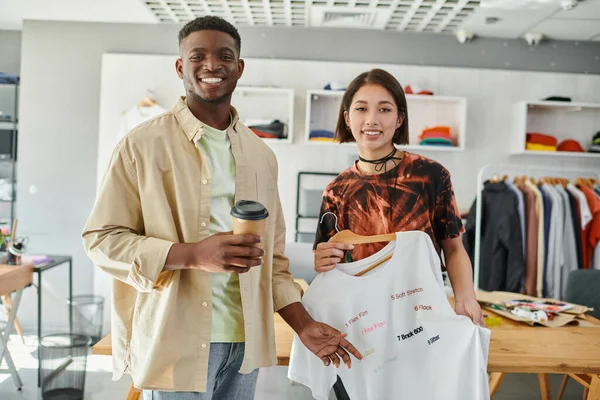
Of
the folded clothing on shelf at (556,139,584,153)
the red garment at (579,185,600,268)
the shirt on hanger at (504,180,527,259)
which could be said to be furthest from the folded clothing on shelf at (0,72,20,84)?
the red garment at (579,185,600,268)

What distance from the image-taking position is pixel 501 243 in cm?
429

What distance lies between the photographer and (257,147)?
1.41 m

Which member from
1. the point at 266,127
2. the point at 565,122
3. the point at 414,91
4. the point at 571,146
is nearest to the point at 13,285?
the point at 266,127

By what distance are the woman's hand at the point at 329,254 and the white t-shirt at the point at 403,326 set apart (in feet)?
0.12

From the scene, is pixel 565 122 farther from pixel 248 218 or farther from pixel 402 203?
pixel 248 218

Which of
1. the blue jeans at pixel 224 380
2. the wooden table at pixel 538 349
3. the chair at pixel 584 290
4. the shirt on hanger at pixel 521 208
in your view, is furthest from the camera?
the shirt on hanger at pixel 521 208

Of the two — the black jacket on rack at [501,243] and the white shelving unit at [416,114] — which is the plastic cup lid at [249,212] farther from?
the white shelving unit at [416,114]

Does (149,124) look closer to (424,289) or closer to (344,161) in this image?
(424,289)

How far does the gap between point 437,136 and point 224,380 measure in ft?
12.0

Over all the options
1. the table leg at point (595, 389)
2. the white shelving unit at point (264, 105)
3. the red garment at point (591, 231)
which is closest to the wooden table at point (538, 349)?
the table leg at point (595, 389)

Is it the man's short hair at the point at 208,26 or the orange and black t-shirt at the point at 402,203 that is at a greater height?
the man's short hair at the point at 208,26

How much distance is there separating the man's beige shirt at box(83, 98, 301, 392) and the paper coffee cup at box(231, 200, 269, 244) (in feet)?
0.53

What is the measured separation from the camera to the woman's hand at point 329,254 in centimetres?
154

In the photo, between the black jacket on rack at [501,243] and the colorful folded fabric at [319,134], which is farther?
the colorful folded fabric at [319,134]
